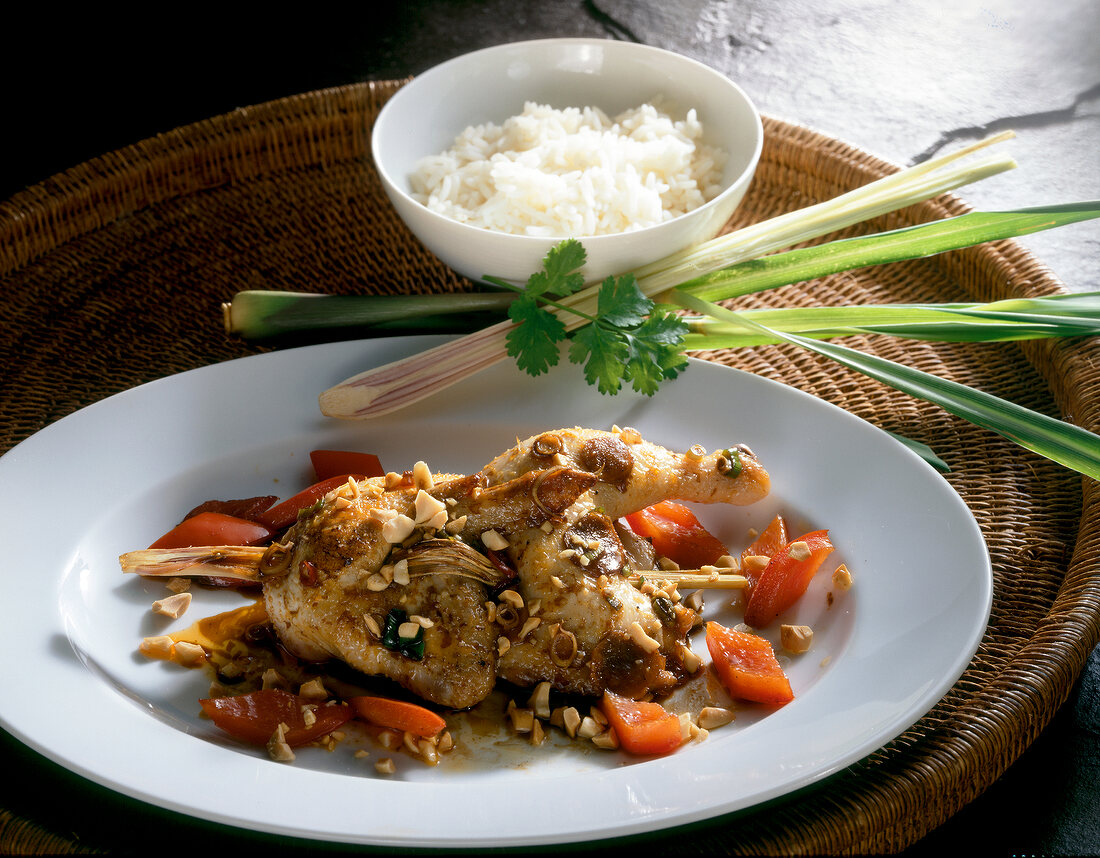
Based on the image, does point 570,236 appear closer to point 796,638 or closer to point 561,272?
point 561,272

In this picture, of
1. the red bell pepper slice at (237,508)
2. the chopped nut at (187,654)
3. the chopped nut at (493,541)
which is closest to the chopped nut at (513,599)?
the chopped nut at (493,541)

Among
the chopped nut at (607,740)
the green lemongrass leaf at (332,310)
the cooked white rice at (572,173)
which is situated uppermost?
the cooked white rice at (572,173)

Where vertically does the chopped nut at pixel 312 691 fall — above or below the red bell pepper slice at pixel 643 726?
below

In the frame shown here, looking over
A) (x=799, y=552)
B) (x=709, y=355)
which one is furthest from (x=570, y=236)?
(x=799, y=552)

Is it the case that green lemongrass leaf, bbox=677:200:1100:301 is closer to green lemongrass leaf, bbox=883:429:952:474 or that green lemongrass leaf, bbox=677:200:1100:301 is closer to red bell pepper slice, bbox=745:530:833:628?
green lemongrass leaf, bbox=883:429:952:474

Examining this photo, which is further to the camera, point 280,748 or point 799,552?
point 799,552

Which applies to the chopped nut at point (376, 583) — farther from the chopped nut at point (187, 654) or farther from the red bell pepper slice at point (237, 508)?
the red bell pepper slice at point (237, 508)
